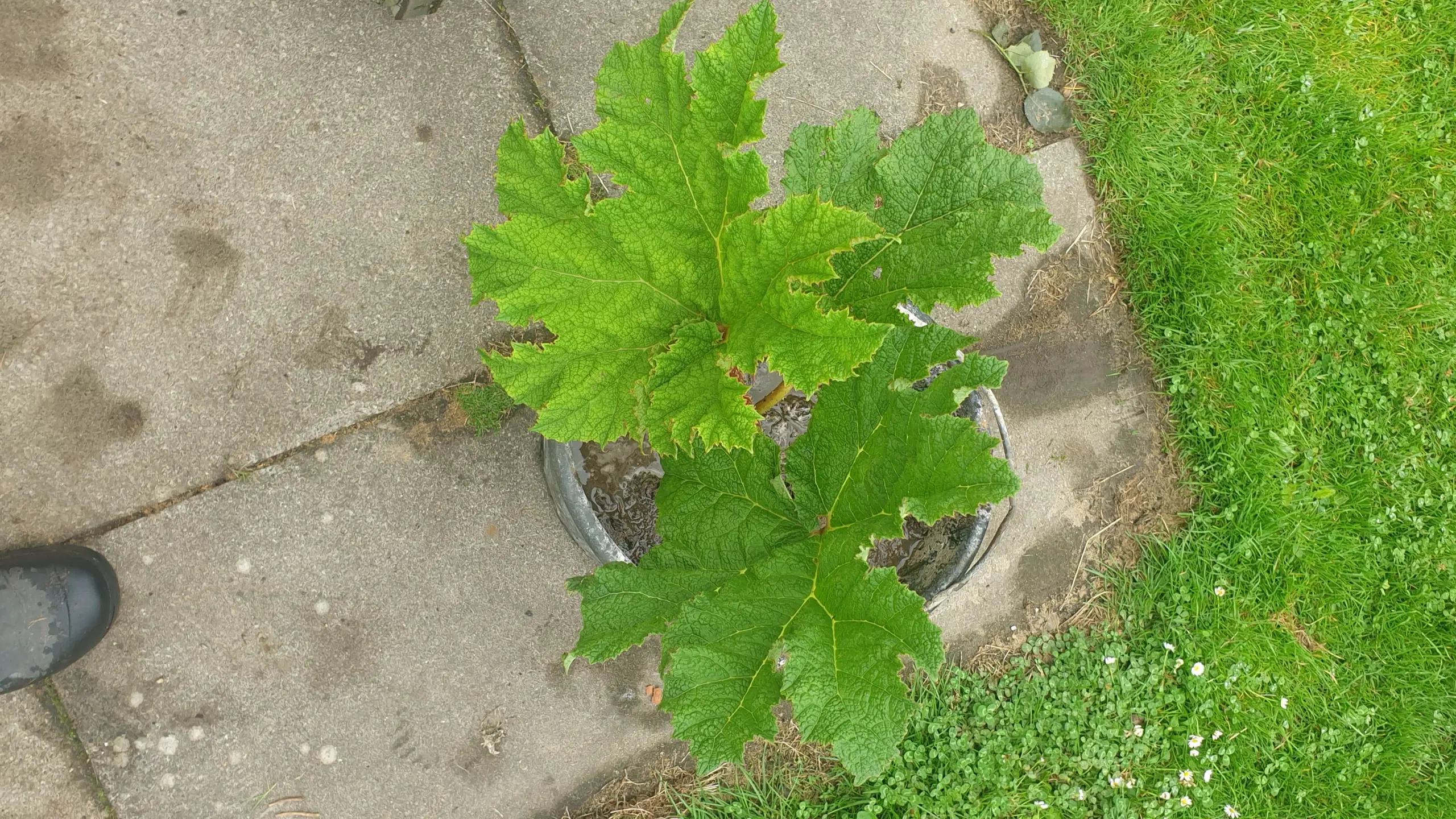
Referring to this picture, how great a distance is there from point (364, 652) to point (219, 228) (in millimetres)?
1318

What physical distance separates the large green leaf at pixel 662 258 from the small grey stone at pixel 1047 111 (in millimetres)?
1932

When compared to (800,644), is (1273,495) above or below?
below

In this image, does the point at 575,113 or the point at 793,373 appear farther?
the point at 575,113

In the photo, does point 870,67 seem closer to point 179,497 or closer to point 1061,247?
point 1061,247

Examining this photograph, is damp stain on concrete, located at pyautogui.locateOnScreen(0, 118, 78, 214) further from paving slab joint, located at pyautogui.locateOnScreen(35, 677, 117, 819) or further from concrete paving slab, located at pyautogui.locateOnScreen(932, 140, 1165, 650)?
concrete paving slab, located at pyautogui.locateOnScreen(932, 140, 1165, 650)

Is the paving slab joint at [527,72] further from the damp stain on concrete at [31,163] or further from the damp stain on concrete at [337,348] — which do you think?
the damp stain on concrete at [31,163]

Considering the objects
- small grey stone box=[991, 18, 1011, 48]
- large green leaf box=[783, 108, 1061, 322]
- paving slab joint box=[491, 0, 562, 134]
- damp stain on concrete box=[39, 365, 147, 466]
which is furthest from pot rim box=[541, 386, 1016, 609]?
small grey stone box=[991, 18, 1011, 48]

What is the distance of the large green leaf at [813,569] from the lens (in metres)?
1.65

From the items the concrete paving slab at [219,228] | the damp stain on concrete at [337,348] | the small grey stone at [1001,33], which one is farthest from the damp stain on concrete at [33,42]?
the small grey stone at [1001,33]

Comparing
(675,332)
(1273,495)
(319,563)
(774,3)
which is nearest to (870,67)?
(774,3)

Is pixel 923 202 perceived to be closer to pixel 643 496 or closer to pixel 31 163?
pixel 643 496

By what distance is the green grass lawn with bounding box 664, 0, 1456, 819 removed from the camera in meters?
3.17

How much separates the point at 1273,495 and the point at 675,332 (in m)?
2.66

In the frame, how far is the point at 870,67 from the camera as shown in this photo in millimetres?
3121
